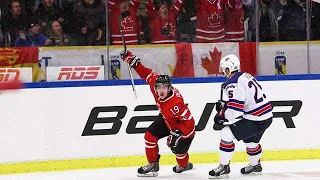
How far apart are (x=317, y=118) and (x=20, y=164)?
2792 mm

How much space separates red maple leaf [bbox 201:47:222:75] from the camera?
8.28m

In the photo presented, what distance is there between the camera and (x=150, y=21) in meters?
8.48

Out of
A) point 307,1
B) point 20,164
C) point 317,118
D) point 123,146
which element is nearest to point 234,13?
point 307,1

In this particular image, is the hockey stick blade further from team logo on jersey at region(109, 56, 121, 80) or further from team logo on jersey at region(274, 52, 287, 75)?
team logo on jersey at region(274, 52, 287, 75)

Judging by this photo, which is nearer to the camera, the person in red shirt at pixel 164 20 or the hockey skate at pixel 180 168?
the hockey skate at pixel 180 168

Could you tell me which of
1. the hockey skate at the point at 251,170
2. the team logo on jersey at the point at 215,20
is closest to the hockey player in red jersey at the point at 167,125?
the hockey skate at the point at 251,170

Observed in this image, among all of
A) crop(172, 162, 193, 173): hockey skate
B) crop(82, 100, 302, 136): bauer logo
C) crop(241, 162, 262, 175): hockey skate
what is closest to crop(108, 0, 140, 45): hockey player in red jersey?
crop(82, 100, 302, 136): bauer logo

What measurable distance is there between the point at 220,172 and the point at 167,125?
62cm

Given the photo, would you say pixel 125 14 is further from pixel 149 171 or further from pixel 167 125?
pixel 149 171

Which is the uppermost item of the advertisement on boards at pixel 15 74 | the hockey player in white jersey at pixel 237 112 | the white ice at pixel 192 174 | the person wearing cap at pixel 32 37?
the person wearing cap at pixel 32 37

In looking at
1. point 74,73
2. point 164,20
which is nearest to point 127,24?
point 164,20

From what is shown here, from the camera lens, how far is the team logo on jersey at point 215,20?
861cm

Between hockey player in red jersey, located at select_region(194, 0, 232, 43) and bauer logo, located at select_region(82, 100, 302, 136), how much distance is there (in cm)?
97

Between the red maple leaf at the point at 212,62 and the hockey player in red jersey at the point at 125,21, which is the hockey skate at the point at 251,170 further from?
the hockey player in red jersey at the point at 125,21
